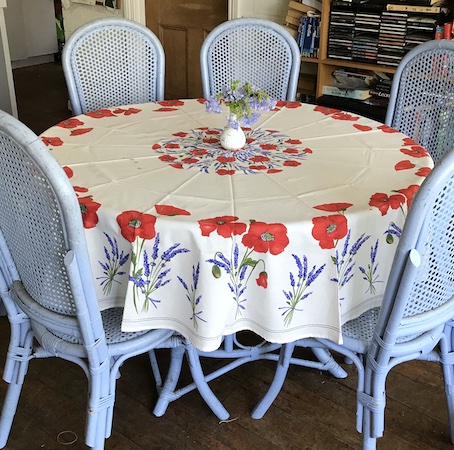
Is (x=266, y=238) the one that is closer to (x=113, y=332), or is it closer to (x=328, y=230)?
(x=328, y=230)

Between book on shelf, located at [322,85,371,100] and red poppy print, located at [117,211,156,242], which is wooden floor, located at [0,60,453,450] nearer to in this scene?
red poppy print, located at [117,211,156,242]

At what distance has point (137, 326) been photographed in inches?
59.1

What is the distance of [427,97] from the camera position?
233 centimetres

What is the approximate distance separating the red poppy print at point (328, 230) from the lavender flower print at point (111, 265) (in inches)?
18.5

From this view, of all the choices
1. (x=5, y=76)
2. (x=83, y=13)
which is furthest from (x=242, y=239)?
(x=83, y=13)

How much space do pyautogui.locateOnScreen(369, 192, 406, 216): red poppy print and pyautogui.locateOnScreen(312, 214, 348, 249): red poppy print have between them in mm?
127

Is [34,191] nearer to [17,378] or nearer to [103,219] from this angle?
[103,219]

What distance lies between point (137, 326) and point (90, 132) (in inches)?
33.1

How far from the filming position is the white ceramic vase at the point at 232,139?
1878mm

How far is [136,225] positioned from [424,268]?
669 mm

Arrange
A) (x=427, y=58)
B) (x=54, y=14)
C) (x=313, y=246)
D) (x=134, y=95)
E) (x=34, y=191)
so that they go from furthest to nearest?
1. (x=54, y=14)
2. (x=134, y=95)
3. (x=427, y=58)
4. (x=313, y=246)
5. (x=34, y=191)

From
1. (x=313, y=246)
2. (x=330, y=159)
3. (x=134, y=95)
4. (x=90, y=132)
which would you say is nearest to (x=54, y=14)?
(x=134, y=95)

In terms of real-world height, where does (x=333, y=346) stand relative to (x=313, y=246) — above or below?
below

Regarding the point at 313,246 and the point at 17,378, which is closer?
the point at 313,246
